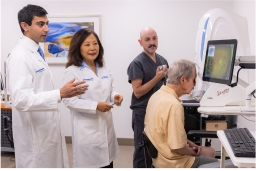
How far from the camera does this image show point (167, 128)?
1630 mm

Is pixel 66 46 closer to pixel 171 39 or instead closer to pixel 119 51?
pixel 119 51

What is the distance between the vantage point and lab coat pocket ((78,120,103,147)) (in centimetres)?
192

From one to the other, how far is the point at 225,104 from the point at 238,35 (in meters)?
0.68

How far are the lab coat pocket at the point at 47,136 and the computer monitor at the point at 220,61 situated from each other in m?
1.06

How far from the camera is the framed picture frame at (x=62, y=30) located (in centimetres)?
371

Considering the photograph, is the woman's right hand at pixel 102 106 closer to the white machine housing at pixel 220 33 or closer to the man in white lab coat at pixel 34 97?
the man in white lab coat at pixel 34 97

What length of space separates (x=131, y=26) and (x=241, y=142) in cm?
255

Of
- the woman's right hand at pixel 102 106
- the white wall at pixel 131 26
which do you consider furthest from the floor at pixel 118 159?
the woman's right hand at pixel 102 106

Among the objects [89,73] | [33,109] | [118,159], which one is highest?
[89,73]

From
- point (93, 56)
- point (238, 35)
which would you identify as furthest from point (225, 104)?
point (93, 56)

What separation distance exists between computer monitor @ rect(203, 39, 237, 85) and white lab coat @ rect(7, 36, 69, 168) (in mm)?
1006

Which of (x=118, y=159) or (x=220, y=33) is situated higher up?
(x=220, y=33)

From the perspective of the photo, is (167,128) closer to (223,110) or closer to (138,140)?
(223,110)

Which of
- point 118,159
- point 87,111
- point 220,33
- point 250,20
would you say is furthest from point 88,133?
point 250,20
